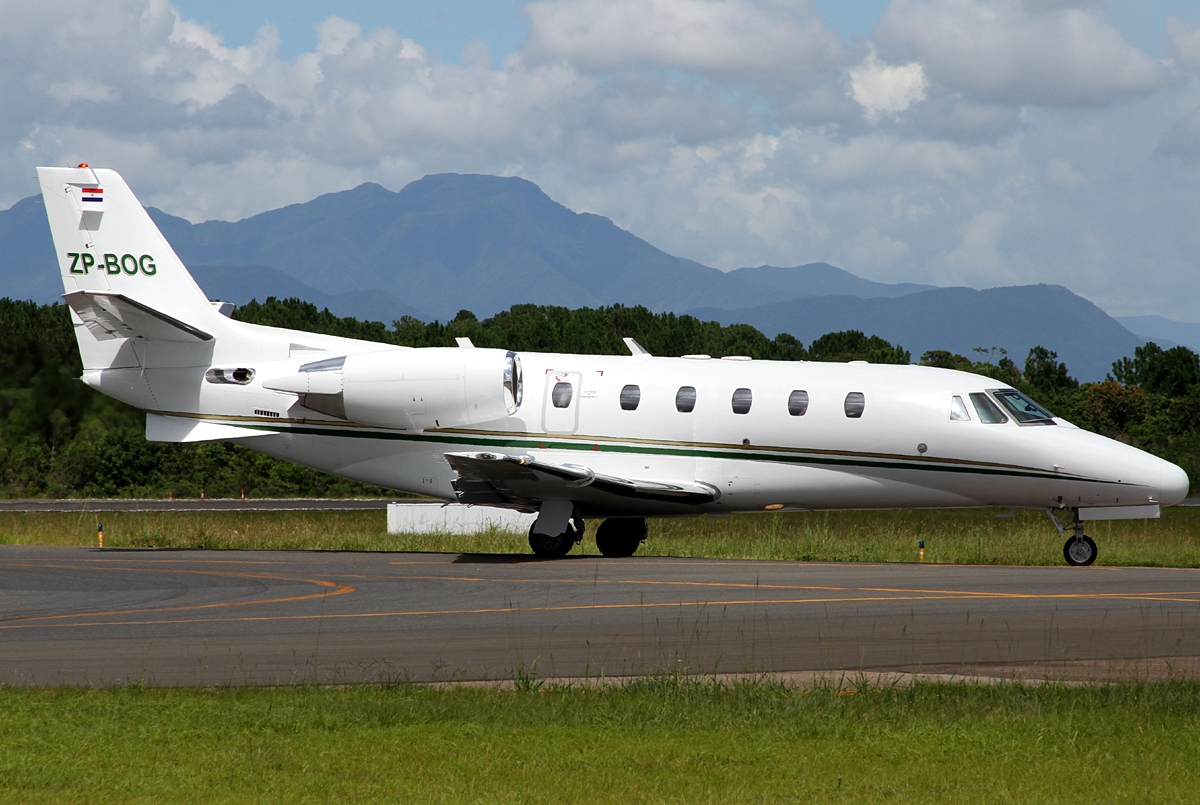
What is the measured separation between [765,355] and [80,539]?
69.6 meters

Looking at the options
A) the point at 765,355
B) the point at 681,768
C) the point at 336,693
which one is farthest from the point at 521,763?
the point at 765,355

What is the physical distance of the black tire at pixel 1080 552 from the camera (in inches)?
812

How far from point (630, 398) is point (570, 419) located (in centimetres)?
110

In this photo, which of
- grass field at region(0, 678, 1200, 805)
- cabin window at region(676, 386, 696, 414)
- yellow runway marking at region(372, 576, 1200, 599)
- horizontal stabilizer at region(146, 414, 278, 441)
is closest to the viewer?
grass field at region(0, 678, 1200, 805)

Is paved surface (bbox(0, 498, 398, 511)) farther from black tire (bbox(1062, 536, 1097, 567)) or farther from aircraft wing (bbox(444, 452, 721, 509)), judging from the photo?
black tire (bbox(1062, 536, 1097, 567))

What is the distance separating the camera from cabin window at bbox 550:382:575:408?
2253 cm

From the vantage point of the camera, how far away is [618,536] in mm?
23812

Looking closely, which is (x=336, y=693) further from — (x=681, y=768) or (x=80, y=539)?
(x=80, y=539)

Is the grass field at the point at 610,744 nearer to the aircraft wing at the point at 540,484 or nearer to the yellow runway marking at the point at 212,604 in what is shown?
the yellow runway marking at the point at 212,604

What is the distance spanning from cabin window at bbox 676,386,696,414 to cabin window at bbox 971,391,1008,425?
4.60 metres

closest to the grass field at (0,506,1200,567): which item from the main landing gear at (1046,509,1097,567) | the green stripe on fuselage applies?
the main landing gear at (1046,509,1097,567)

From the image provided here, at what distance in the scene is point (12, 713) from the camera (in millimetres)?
8852

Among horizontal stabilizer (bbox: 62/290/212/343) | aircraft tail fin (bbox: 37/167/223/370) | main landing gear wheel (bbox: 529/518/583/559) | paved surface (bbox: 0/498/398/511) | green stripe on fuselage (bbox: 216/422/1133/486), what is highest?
aircraft tail fin (bbox: 37/167/223/370)

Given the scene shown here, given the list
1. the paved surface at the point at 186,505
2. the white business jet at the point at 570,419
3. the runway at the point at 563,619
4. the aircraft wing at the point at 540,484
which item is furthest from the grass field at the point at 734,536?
the runway at the point at 563,619
